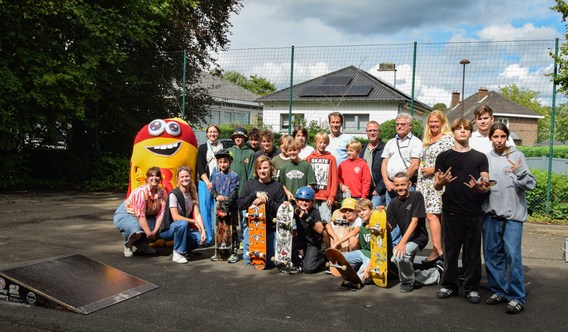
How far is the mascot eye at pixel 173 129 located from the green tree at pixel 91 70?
22.4 ft

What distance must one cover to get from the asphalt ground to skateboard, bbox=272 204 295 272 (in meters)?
0.18

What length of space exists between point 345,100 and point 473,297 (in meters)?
21.4

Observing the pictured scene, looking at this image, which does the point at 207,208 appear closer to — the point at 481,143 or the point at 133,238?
the point at 133,238

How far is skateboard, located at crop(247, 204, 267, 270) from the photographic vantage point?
6.61 m

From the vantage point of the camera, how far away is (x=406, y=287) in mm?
5711

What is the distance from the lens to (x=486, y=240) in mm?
5227

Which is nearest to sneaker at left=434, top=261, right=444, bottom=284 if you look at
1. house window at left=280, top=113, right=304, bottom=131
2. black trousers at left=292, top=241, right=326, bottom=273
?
black trousers at left=292, top=241, right=326, bottom=273

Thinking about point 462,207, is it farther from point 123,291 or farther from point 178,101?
point 178,101

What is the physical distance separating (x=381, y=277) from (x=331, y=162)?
1.85m

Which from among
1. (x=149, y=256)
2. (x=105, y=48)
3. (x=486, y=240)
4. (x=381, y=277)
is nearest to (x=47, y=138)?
(x=105, y=48)

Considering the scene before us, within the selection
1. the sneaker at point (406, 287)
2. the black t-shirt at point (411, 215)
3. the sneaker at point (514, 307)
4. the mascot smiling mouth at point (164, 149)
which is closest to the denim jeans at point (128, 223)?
the mascot smiling mouth at point (164, 149)

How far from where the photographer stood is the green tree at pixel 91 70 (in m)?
13.3

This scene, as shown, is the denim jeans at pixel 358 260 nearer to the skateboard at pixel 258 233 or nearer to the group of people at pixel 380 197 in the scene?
the group of people at pixel 380 197

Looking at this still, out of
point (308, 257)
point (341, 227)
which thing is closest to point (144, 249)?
point (308, 257)
